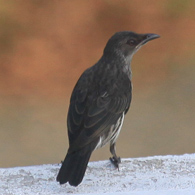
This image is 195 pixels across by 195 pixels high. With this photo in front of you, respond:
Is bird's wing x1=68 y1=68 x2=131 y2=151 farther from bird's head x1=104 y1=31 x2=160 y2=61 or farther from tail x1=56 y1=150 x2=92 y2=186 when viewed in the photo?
bird's head x1=104 y1=31 x2=160 y2=61

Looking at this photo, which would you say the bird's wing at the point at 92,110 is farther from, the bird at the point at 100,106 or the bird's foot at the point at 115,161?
the bird's foot at the point at 115,161

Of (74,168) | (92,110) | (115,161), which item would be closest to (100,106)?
(92,110)

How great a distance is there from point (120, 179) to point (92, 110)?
0.62m

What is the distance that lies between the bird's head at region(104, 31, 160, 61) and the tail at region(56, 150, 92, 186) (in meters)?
1.07

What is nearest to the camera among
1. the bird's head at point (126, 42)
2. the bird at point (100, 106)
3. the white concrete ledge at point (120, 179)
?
the white concrete ledge at point (120, 179)

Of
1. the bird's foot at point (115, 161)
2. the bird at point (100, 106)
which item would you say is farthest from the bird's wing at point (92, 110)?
the bird's foot at point (115, 161)

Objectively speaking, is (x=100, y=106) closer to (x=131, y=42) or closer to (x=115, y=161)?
(x=115, y=161)

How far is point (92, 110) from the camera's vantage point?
392 cm

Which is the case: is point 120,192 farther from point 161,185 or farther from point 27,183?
point 27,183

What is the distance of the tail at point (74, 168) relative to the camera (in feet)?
10.8

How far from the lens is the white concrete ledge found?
330 centimetres

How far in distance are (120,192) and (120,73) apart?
1360 millimetres

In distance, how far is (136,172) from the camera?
361cm

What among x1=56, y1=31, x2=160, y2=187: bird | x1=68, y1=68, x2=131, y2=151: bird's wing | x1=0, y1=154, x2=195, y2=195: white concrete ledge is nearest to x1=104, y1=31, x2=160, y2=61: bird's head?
x1=56, y1=31, x2=160, y2=187: bird
